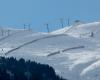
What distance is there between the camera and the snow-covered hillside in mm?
31611

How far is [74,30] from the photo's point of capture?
5059 cm

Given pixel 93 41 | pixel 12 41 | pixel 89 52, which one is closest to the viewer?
pixel 89 52

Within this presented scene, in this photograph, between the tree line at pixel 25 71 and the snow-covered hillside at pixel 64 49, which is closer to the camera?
the tree line at pixel 25 71

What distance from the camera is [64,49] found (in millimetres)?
39438

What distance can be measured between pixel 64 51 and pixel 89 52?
2.29 m

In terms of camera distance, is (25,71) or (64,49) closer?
(25,71)

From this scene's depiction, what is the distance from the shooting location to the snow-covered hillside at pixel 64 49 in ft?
104

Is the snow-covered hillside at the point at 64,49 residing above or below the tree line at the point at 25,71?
above

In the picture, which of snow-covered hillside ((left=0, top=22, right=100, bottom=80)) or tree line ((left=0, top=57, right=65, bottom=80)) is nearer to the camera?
tree line ((left=0, top=57, right=65, bottom=80))

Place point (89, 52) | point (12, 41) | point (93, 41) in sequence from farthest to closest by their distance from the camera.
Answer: point (12, 41) < point (93, 41) < point (89, 52)

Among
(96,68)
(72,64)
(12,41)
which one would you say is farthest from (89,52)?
(12,41)

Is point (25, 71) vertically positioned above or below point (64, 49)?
below

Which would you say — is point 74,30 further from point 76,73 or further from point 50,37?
point 76,73

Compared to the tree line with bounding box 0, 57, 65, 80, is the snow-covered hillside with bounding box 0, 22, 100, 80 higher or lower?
A: higher
